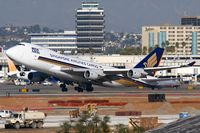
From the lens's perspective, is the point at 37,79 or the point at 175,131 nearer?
the point at 175,131

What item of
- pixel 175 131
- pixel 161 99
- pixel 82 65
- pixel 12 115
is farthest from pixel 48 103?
pixel 175 131

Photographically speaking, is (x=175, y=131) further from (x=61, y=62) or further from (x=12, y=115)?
(x=61, y=62)

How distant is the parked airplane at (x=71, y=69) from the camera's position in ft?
331

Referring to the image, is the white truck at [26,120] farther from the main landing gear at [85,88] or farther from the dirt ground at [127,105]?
the main landing gear at [85,88]

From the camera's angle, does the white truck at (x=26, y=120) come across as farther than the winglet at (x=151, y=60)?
No

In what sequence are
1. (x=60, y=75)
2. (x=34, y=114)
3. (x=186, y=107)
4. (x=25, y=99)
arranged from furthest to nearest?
(x=60, y=75)
(x=25, y=99)
(x=186, y=107)
(x=34, y=114)

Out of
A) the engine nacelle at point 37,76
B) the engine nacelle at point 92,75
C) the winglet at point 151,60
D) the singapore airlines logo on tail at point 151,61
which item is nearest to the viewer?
the engine nacelle at point 92,75

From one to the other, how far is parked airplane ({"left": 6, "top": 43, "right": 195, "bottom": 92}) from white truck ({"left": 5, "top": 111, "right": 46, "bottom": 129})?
38.8 metres

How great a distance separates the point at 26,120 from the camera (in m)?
61.3

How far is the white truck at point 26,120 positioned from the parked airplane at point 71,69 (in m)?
38.8

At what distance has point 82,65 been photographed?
105 m

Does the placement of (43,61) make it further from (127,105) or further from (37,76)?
(127,105)

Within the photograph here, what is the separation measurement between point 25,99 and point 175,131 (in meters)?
63.8

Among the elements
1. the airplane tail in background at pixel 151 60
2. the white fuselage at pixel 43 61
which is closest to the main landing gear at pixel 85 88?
the white fuselage at pixel 43 61
